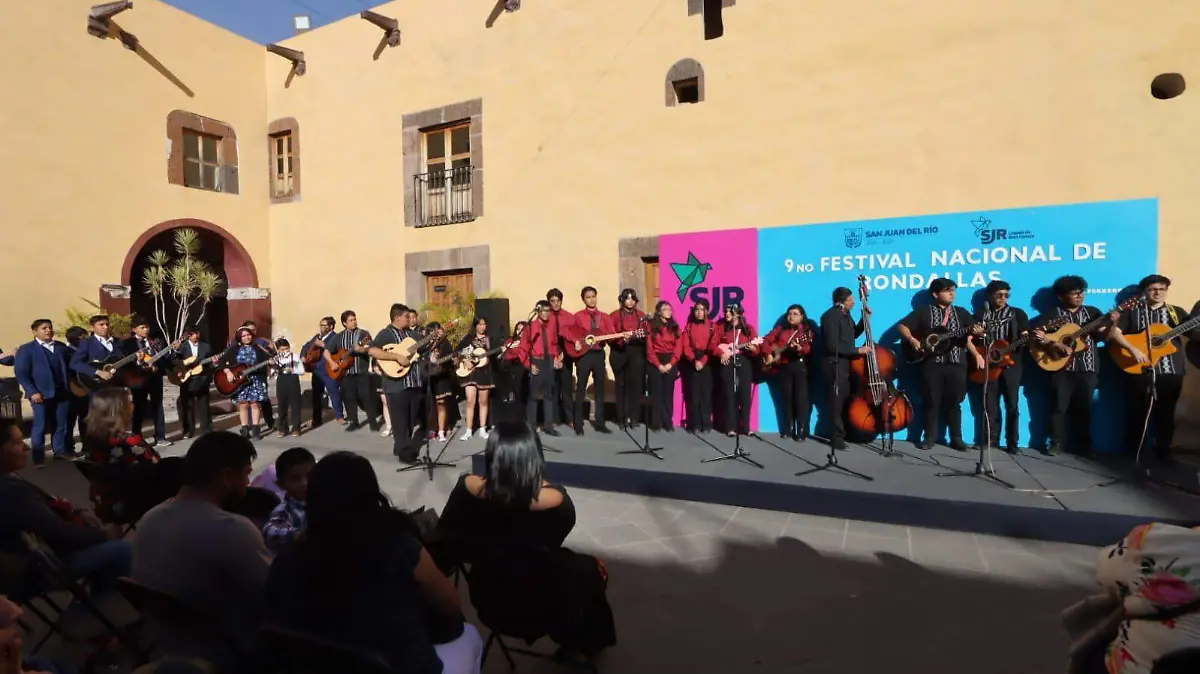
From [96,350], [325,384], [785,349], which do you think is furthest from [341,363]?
[785,349]

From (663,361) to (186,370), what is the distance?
19.6ft

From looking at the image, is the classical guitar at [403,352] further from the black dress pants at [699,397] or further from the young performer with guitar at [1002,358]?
the young performer with guitar at [1002,358]

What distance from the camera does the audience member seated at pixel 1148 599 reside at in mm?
1513

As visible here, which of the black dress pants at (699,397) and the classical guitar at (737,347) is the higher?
the classical guitar at (737,347)

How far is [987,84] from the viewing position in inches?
268

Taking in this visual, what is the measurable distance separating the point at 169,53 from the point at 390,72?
399cm

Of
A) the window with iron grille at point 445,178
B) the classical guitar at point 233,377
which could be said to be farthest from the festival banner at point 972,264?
the classical guitar at point 233,377

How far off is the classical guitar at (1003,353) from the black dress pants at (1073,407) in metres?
0.43

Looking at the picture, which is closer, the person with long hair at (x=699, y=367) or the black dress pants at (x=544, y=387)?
the person with long hair at (x=699, y=367)

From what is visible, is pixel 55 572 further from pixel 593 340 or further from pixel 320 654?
pixel 593 340

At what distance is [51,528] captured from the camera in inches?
105

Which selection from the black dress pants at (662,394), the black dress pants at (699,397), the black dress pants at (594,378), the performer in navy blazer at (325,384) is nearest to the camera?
the black dress pants at (699,397)

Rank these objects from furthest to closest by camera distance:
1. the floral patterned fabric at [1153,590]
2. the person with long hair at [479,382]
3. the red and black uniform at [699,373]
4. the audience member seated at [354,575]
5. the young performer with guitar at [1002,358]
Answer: the person with long hair at [479,382] → the red and black uniform at [699,373] → the young performer with guitar at [1002,358] → the audience member seated at [354,575] → the floral patterned fabric at [1153,590]

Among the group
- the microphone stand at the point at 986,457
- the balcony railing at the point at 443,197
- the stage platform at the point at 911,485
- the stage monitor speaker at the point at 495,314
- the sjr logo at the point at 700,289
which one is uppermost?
the balcony railing at the point at 443,197
